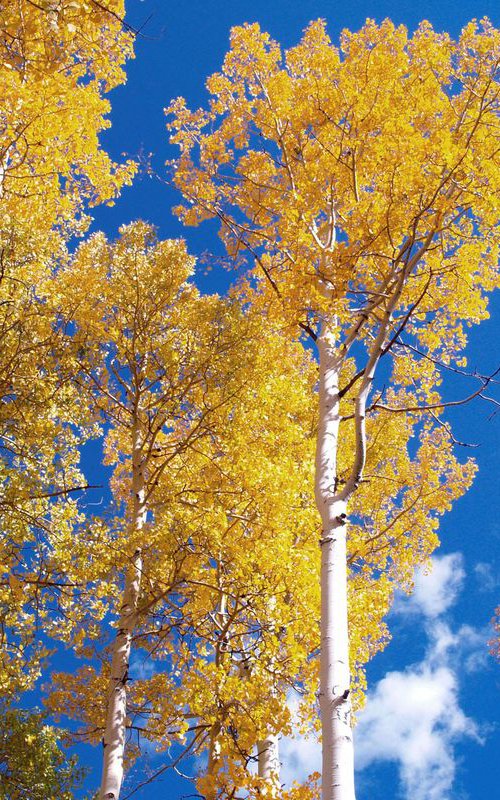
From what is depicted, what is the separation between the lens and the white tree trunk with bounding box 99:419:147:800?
19.7 ft

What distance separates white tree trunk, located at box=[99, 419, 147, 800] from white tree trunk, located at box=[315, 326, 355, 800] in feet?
7.51

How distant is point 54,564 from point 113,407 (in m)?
2.75

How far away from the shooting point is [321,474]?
17.1 feet

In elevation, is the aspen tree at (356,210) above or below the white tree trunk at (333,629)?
above

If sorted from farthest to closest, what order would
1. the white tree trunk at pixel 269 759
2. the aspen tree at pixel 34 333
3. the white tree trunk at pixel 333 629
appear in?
1. the white tree trunk at pixel 269 759
2. the aspen tree at pixel 34 333
3. the white tree trunk at pixel 333 629

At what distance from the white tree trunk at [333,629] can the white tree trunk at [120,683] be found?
2.29m

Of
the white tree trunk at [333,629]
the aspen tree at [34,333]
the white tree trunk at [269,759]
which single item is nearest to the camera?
the white tree trunk at [333,629]

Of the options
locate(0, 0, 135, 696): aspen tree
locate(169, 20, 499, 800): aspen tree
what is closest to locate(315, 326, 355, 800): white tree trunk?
locate(169, 20, 499, 800): aspen tree

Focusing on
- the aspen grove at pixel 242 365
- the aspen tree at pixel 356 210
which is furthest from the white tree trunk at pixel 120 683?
the aspen tree at pixel 356 210

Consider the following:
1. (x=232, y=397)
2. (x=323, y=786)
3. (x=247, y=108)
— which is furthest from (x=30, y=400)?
(x=247, y=108)

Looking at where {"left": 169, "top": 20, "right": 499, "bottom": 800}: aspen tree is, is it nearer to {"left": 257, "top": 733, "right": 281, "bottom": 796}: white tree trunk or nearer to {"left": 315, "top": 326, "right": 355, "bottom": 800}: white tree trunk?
{"left": 315, "top": 326, "right": 355, "bottom": 800}: white tree trunk

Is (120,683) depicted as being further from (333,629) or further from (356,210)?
(356,210)

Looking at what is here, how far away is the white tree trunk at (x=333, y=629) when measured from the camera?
384cm

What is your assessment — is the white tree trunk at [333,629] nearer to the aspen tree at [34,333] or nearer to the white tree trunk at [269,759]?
the aspen tree at [34,333]
